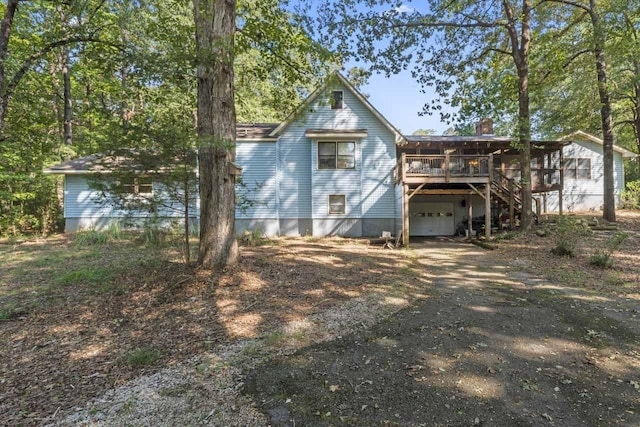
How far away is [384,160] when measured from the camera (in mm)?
16578

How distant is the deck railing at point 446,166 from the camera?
13.3 meters

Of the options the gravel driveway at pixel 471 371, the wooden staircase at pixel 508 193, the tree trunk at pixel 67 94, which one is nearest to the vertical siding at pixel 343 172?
the wooden staircase at pixel 508 193

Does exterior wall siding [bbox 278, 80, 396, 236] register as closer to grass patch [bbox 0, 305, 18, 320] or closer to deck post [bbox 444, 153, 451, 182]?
deck post [bbox 444, 153, 451, 182]

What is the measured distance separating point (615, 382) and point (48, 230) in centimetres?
2096

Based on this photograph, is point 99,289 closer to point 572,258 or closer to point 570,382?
point 570,382

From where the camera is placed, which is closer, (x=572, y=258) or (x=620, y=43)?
(x=572, y=258)

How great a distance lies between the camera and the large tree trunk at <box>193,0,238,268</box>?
6.52 m

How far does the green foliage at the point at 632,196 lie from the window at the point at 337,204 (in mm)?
17243

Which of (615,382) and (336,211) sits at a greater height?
(336,211)

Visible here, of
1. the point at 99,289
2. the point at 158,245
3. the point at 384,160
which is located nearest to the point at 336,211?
the point at 384,160

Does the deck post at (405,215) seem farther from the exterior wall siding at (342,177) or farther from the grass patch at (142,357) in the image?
the grass patch at (142,357)

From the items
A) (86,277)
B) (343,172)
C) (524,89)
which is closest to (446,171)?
(524,89)

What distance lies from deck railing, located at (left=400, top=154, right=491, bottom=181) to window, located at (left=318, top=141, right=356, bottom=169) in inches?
115

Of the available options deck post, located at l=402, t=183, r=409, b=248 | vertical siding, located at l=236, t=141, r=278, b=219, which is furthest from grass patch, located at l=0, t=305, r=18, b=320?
deck post, located at l=402, t=183, r=409, b=248
